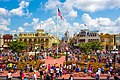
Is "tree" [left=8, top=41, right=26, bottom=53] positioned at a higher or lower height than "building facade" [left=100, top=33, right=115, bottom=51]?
lower

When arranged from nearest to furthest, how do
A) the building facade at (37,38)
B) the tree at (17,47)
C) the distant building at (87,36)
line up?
the tree at (17,47), the distant building at (87,36), the building facade at (37,38)

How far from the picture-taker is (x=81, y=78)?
28109 millimetres

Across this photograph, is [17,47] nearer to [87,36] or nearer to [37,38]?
[37,38]

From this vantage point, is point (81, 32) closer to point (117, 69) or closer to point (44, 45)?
point (44, 45)

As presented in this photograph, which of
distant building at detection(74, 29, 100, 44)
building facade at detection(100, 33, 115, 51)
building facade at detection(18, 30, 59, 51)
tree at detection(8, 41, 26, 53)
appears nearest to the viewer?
tree at detection(8, 41, 26, 53)

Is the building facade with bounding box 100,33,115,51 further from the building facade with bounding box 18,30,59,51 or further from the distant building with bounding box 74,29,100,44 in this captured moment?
the building facade with bounding box 18,30,59,51

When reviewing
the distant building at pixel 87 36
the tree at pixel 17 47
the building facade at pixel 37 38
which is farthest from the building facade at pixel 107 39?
the tree at pixel 17 47

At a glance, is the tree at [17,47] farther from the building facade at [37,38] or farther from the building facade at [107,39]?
the building facade at [107,39]

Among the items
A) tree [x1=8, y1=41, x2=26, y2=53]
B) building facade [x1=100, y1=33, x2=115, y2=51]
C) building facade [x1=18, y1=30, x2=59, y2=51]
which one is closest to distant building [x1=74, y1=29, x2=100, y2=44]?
building facade [x1=100, y1=33, x2=115, y2=51]

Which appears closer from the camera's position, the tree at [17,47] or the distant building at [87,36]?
the tree at [17,47]

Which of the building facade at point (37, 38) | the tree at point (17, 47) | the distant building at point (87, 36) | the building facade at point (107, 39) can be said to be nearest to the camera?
the tree at point (17, 47)

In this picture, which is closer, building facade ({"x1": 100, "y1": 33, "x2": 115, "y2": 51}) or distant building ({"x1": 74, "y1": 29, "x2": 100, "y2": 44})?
building facade ({"x1": 100, "y1": 33, "x2": 115, "y2": 51})

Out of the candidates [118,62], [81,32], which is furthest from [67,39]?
[118,62]

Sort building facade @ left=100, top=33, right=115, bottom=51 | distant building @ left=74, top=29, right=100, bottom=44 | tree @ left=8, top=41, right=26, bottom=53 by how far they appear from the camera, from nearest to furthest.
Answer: tree @ left=8, top=41, right=26, bottom=53 < building facade @ left=100, top=33, right=115, bottom=51 < distant building @ left=74, top=29, right=100, bottom=44
